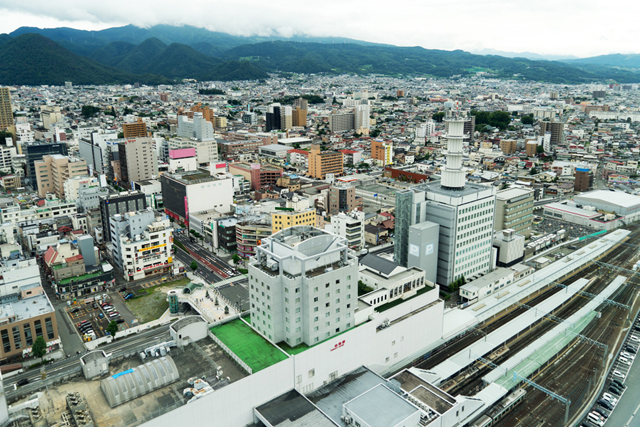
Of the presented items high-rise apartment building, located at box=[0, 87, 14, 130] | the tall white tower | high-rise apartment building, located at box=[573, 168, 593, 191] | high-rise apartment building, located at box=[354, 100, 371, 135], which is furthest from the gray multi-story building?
high-rise apartment building, located at box=[0, 87, 14, 130]

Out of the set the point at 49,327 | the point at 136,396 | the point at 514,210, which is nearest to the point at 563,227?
the point at 514,210

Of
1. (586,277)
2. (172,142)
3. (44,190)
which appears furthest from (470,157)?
(44,190)

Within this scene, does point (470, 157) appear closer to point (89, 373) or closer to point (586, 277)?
point (586, 277)

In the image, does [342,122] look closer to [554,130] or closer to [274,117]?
[274,117]

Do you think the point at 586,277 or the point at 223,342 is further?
the point at 586,277

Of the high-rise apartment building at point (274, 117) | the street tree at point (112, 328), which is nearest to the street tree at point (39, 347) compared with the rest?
the street tree at point (112, 328)

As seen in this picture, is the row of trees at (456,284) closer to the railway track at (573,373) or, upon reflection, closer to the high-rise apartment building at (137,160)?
the railway track at (573,373)

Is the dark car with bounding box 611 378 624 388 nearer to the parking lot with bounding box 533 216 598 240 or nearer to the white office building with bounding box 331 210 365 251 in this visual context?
the white office building with bounding box 331 210 365 251
